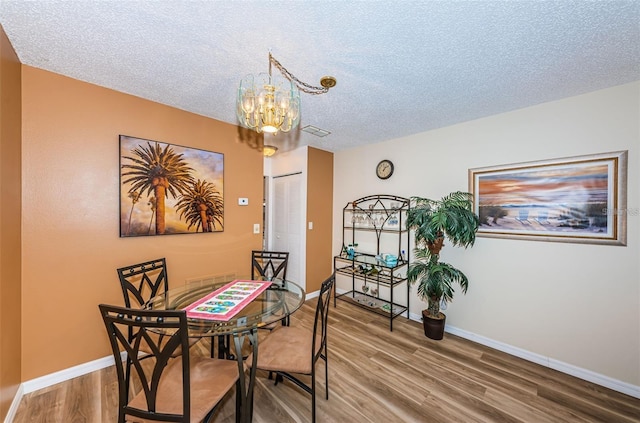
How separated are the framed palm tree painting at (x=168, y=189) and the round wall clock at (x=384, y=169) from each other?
2290mm

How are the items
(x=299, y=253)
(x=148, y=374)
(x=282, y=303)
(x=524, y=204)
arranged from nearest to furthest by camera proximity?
(x=282, y=303) < (x=148, y=374) < (x=524, y=204) < (x=299, y=253)

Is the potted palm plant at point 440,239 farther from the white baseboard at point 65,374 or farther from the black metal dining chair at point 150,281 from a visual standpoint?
the white baseboard at point 65,374

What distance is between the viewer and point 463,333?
282cm

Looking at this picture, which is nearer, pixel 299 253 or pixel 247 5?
pixel 247 5

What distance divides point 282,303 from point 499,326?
243 centimetres

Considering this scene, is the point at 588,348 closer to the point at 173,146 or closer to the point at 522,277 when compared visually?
the point at 522,277

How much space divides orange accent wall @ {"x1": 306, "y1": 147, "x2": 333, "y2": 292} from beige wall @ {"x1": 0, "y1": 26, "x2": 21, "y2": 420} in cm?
303

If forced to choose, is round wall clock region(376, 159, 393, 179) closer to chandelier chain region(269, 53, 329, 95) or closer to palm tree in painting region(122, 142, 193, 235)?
chandelier chain region(269, 53, 329, 95)

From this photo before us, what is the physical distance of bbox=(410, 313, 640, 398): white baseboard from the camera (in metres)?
1.96

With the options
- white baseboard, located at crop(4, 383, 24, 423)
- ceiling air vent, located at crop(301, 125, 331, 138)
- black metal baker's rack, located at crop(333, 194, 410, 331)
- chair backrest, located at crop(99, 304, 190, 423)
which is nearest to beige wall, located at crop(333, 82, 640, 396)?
black metal baker's rack, located at crop(333, 194, 410, 331)

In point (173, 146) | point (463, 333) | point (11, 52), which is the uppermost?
point (11, 52)

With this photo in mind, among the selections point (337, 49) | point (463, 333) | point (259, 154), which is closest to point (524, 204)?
point (463, 333)

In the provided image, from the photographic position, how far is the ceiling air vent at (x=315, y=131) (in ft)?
10.2

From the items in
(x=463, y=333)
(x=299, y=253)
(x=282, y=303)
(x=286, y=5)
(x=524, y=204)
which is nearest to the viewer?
(x=286, y=5)
